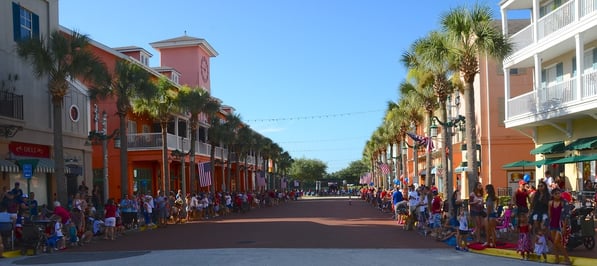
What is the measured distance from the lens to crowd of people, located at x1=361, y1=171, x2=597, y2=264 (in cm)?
1274

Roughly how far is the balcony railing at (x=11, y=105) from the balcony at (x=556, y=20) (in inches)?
738

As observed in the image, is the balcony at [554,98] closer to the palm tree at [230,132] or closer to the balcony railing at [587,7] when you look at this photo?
the balcony railing at [587,7]

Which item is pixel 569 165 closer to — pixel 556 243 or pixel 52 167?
pixel 556 243

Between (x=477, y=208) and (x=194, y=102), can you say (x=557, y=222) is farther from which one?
(x=194, y=102)

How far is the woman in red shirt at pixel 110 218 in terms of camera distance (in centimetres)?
1994

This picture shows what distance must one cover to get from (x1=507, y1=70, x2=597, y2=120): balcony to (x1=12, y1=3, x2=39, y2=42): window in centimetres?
1930

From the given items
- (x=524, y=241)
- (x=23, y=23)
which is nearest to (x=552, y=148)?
(x=524, y=241)

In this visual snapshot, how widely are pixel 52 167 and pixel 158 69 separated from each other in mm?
22564

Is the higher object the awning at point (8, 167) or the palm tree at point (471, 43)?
the palm tree at point (471, 43)

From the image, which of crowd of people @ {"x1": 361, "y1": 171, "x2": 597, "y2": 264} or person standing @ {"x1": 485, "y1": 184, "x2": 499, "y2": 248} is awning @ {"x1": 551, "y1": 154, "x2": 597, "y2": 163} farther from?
person standing @ {"x1": 485, "y1": 184, "x2": 499, "y2": 248}

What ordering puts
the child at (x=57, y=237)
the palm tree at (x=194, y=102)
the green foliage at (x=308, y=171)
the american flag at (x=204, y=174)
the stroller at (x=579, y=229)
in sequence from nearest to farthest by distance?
the stroller at (x=579, y=229)
the child at (x=57, y=237)
the palm tree at (x=194, y=102)
the american flag at (x=204, y=174)
the green foliage at (x=308, y=171)

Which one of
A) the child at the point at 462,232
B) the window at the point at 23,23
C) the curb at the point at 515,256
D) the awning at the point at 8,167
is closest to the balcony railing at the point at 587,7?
the child at the point at 462,232

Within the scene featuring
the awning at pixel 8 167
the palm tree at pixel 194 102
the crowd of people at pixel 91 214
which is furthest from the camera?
the palm tree at pixel 194 102

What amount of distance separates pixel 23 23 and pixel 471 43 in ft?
56.3
